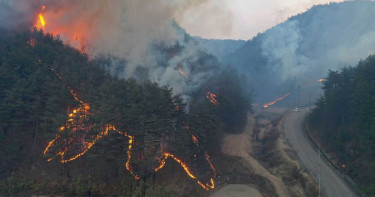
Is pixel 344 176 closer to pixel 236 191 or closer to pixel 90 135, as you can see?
pixel 236 191

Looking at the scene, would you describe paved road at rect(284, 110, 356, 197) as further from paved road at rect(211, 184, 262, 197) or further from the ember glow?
the ember glow

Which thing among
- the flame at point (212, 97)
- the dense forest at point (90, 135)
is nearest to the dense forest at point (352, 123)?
the dense forest at point (90, 135)

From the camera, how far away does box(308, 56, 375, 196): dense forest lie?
Answer: 130 ft

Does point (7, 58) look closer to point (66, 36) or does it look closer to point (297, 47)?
point (66, 36)

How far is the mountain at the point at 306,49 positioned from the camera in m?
123

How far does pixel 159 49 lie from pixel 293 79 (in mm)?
65299

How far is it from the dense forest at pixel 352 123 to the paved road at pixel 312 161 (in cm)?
214

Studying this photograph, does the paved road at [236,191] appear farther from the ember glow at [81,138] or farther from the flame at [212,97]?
the flame at [212,97]

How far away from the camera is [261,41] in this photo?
150 metres

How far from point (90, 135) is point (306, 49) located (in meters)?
128

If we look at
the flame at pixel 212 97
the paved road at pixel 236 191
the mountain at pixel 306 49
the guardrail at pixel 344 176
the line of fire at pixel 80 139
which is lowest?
the paved road at pixel 236 191

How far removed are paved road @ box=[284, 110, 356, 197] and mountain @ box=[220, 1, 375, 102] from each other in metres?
48.4

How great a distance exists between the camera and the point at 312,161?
46438 mm

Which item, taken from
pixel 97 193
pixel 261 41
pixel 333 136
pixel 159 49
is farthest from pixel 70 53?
pixel 261 41
